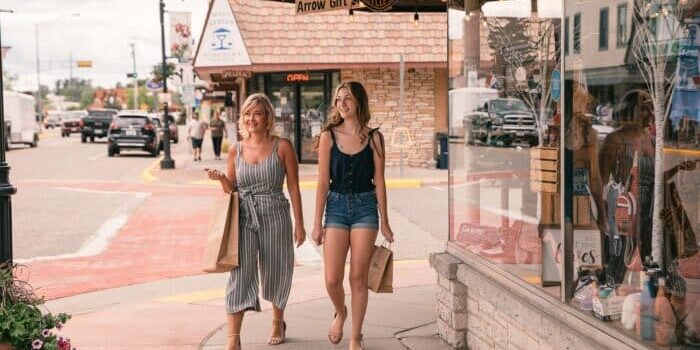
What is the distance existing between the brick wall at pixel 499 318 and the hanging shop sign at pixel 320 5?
233cm

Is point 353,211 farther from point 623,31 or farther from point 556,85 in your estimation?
point 623,31

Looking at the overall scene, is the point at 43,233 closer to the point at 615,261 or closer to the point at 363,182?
the point at 363,182

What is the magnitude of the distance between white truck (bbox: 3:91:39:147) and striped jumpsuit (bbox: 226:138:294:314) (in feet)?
138

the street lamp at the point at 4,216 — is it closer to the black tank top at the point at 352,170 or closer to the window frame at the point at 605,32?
the black tank top at the point at 352,170

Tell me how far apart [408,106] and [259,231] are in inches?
874

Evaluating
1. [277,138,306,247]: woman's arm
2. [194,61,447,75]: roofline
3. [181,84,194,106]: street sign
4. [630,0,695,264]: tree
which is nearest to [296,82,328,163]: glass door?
[194,61,447,75]: roofline

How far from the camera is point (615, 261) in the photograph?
14.7ft

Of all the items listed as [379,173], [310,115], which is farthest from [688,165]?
[310,115]

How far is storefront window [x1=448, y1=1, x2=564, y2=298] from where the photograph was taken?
16.9 feet

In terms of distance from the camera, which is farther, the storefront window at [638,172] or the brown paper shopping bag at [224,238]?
the brown paper shopping bag at [224,238]

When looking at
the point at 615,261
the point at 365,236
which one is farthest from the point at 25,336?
the point at 615,261

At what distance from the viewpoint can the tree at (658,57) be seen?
12.7 ft

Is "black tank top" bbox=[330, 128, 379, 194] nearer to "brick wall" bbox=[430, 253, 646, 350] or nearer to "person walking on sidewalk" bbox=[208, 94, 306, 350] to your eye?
"person walking on sidewalk" bbox=[208, 94, 306, 350]

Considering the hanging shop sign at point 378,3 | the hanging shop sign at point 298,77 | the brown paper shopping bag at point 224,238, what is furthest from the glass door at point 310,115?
the brown paper shopping bag at point 224,238
